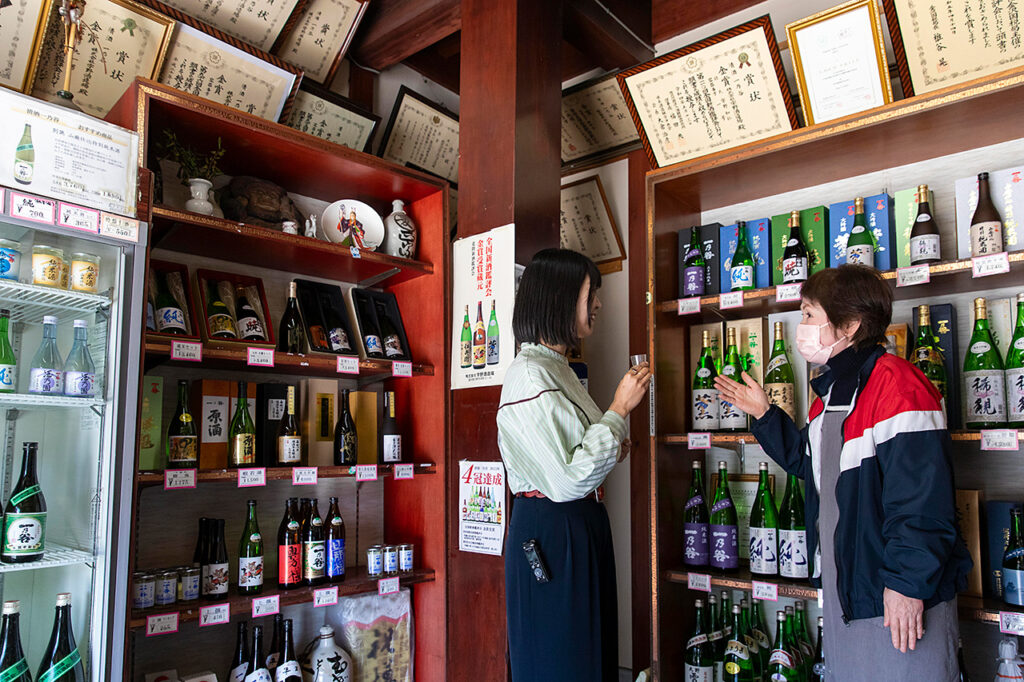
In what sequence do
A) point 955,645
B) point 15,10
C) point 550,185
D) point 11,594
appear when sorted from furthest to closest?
point 550,185 < point 15,10 < point 11,594 < point 955,645

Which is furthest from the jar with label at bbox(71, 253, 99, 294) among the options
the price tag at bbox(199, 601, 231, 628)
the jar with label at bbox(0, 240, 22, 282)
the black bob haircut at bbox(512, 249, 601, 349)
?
the black bob haircut at bbox(512, 249, 601, 349)

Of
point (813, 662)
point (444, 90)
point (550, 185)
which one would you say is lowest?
point (813, 662)

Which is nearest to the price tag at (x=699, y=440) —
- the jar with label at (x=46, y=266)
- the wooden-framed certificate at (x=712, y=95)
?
the wooden-framed certificate at (x=712, y=95)

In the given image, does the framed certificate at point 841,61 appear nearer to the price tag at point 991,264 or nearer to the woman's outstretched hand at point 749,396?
the price tag at point 991,264

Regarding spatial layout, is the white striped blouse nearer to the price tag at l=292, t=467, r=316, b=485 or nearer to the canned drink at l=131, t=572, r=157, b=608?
the price tag at l=292, t=467, r=316, b=485

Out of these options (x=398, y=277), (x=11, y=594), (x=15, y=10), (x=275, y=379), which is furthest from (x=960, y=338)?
(x=15, y=10)

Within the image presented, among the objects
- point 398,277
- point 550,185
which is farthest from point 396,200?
point 550,185

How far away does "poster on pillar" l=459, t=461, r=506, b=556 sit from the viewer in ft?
8.20

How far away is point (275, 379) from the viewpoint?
9.29 ft

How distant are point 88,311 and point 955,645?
2.33 metres

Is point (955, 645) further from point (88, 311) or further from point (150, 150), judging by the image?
point (150, 150)

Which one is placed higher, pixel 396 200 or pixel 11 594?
pixel 396 200

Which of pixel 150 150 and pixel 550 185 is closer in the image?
pixel 150 150

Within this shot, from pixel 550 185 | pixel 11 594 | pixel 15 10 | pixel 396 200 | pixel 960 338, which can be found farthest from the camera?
pixel 396 200
